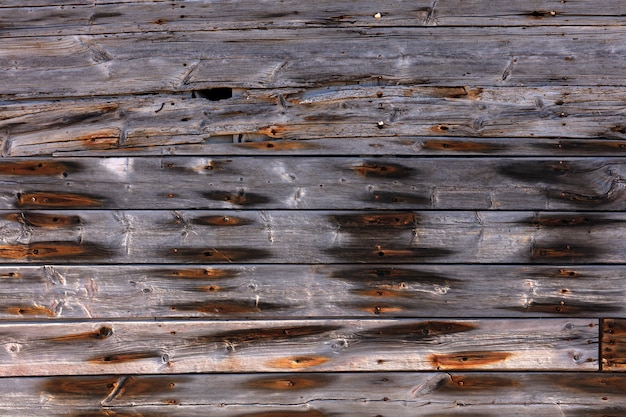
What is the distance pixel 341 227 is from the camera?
5.77ft

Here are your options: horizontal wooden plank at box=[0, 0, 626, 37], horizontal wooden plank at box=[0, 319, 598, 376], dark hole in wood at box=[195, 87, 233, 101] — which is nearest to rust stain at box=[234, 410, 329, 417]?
horizontal wooden plank at box=[0, 319, 598, 376]

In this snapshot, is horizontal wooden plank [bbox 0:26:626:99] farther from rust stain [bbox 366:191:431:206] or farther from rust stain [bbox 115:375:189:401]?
rust stain [bbox 115:375:189:401]

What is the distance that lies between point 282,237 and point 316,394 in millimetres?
514

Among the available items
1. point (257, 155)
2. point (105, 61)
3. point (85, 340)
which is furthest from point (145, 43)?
point (85, 340)

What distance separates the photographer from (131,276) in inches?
69.4

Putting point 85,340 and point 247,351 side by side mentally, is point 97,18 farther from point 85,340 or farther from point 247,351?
point 247,351

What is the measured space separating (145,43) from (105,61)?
0.47 ft

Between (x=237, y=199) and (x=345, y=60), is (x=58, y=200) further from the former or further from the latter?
(x=345, y=60)

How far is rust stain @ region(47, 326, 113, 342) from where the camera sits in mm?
1773

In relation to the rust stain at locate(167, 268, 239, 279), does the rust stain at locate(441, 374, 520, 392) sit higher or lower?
lower

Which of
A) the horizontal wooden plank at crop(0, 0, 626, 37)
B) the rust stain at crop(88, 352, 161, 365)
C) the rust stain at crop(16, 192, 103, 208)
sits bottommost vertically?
the rust stain at crop(88, 352, 161, 365)

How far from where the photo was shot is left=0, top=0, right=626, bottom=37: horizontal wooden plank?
180cm

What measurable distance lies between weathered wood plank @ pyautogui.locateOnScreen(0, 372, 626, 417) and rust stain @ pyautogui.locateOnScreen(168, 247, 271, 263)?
0.38m

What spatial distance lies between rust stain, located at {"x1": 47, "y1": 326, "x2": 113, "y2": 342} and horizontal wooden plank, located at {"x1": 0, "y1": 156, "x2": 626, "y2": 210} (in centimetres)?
39
